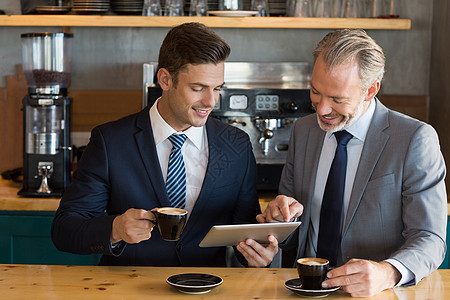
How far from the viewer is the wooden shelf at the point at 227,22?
3.51 metres

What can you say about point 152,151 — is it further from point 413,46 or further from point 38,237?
point 413,46

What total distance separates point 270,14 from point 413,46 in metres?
0.84

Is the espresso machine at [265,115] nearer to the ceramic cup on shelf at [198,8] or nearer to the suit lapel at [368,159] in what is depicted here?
the ceramic cup on shelf at [198,8]

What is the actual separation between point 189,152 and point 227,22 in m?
1.22

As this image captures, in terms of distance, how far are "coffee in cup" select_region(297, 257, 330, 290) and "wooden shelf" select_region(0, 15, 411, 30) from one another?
1.90 m

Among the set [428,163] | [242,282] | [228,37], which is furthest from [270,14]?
[242,282]

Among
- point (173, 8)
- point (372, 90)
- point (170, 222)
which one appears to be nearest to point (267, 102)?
point (173, 8)

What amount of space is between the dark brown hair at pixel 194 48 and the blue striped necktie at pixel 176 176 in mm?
224

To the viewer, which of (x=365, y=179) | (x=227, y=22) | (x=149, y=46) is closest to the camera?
(x=365, y=179)

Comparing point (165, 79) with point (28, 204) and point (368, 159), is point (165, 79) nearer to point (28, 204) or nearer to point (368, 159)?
point (368, 159)

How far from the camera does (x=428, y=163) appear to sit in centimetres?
213

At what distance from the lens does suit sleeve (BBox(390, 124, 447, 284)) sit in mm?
2033

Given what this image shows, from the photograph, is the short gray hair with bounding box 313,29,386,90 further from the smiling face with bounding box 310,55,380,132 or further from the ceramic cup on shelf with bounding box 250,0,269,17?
the ceramic cup on shelf with bounding box 250,0,269,17

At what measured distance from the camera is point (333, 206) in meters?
2.26
